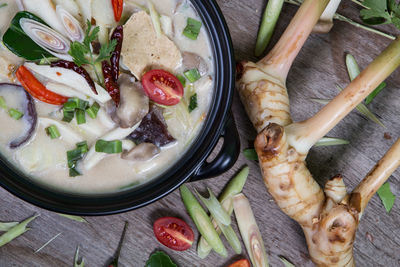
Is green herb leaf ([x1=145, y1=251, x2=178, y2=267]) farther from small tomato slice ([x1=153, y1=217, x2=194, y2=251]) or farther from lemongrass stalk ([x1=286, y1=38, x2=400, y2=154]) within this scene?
lemongrass stalk ([x1=286, y1=38, x2=400, y2=154])

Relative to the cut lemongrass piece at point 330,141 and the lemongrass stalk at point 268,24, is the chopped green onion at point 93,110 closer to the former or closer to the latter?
the lemongrass stalk at point 268,24

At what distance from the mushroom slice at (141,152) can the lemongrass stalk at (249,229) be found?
0.72 metres

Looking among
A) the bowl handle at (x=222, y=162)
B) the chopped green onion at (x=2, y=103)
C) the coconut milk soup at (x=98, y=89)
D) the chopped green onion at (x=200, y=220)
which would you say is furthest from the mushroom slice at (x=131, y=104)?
the chopped green onion at (x=200, y=220)

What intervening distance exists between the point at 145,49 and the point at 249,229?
4.05 feet

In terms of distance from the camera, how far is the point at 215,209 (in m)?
2.75

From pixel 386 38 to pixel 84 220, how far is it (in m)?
2.12

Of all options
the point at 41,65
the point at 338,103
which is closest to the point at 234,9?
the point at 338,103

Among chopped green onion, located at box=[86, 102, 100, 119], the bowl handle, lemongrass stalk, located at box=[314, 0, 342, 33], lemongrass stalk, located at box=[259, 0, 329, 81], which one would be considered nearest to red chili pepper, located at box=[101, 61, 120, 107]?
chopped green onion, located at box=[86, 102, 100, 119]

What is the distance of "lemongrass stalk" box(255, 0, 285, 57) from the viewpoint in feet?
8.79

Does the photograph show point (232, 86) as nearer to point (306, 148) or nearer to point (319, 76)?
point (306, 148)

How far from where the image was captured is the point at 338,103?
2.35m

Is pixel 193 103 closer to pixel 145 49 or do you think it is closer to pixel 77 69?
pixel 145 49

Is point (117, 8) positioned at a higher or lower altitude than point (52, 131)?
higher

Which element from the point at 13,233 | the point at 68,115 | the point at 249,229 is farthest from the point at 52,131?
the point at 249,229
